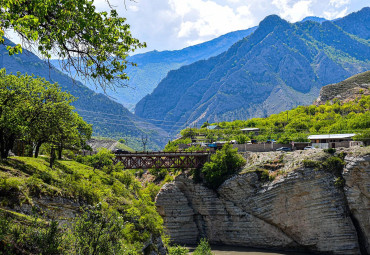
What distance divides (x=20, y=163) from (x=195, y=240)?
55.0 meters

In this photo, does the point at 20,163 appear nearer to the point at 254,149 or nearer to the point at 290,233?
the point at 290,233

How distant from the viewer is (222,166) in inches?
2832

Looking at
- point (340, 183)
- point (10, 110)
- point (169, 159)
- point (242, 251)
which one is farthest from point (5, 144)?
point (340, 183)

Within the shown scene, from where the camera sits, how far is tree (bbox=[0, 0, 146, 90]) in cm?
1070

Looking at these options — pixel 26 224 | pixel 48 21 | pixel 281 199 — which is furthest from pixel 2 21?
pixel 281 199

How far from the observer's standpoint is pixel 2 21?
1107cm

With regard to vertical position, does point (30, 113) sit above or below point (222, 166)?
below

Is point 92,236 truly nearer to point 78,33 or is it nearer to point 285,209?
point 78,33

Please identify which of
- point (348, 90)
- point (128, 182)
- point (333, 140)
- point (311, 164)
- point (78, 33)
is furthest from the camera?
point (348, 90)

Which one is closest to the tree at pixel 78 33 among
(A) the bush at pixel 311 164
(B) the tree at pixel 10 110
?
(B) the tree at pixel 10 110

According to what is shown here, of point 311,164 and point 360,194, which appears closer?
point 360,194

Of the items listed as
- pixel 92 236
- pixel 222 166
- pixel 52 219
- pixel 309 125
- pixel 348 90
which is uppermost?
pixel 348 90

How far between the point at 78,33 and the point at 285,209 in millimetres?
56735

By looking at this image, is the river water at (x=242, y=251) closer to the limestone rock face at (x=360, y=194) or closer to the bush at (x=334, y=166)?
the limestone rock face at (x=360, y=194)
